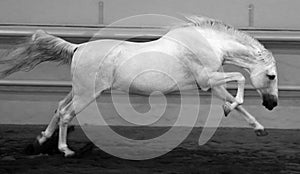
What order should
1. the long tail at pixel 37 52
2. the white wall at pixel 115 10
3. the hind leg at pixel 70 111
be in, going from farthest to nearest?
the white wall at pixel 115 10, the long tail at pixel 37 52, the hind leg at pixel 70 111

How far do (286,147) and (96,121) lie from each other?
2.75 m

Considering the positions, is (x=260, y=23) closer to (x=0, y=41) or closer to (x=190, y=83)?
(x=190, y=83)

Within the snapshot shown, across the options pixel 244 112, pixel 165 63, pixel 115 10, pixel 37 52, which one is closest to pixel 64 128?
pixel 37 52

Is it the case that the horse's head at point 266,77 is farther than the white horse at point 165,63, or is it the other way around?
the horse's head at point 266,77

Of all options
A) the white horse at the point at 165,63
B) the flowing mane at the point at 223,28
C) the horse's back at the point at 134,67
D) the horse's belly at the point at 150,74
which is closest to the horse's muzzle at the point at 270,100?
the white horse at the point at 165,63

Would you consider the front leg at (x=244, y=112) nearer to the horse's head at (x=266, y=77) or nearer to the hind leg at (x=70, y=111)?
the horse's head at (x=266, y=77)

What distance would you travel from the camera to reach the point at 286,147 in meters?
8.51

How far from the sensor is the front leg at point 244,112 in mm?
7566

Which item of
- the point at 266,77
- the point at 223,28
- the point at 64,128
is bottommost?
the point at 64,128

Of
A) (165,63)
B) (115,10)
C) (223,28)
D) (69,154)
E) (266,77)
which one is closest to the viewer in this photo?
(165,63)

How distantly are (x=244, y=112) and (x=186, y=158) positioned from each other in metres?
0.79

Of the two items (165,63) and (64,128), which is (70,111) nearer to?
(64,128)

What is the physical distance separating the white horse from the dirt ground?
332 millimetres

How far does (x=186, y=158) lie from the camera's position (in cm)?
777
